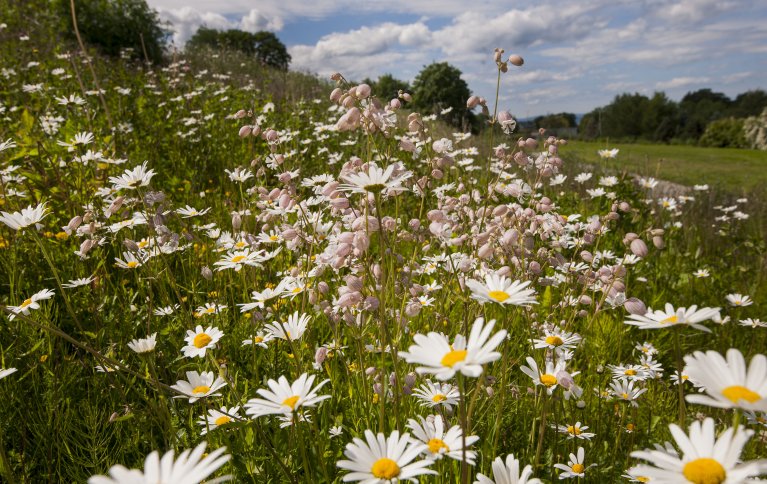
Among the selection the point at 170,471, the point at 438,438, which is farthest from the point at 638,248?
the point at 170,471

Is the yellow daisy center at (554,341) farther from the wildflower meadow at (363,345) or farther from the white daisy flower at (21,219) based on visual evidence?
the white daisy flower at (21,219)

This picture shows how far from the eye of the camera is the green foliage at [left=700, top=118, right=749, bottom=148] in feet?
121

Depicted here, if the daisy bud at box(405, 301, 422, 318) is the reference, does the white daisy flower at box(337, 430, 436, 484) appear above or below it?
below

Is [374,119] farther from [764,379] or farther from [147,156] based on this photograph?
[147,156]

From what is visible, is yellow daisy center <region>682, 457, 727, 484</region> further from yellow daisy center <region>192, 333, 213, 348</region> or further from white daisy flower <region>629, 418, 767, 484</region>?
yellow daisy center <region>192, 333, 213, 348</region>

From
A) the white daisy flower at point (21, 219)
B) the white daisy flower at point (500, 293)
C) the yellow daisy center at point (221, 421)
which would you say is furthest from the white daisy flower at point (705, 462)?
the white daisy flower at point (21, 219)

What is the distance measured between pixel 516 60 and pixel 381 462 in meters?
1.77

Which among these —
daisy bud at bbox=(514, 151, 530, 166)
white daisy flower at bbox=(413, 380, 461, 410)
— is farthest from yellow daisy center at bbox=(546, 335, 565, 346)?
daisy bud at bbox=(514, 151, 530, 166)

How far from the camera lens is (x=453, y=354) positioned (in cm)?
109

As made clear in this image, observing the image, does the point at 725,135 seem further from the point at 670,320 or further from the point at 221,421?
the point at 221,421

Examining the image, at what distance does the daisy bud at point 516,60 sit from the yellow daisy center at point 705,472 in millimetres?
1726

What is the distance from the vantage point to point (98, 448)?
2006 mm

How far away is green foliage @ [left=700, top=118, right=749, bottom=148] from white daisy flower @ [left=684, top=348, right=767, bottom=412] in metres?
43.0

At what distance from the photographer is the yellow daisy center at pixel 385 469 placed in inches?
45.3
